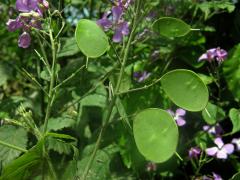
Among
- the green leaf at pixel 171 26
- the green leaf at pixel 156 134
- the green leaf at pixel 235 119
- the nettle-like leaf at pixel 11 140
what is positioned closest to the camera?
the green leaf at pixel 156 134

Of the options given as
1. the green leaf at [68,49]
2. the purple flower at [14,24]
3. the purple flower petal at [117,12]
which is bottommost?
the green leaf at [68,49]

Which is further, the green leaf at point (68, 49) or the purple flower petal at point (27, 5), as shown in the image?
the green leaf at point (68, 49)

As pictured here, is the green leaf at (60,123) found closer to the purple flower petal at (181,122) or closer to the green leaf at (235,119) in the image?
the purple flower petal at (181,122)

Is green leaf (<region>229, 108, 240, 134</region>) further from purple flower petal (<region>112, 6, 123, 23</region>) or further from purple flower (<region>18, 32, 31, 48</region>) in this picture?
purple flower (<region>18, 32, 31, 48</region>)

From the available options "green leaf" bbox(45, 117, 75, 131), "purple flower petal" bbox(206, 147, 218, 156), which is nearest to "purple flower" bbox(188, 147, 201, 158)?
"purple flower petal" bbox(206, 147, 218, 156)

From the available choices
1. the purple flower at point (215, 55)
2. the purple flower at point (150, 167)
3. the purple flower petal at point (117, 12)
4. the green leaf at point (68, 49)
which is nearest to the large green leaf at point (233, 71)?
the purple flower at point (215, 55)

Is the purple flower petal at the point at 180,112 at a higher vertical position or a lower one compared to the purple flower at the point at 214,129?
higher

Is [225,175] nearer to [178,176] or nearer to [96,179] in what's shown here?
[178,176]

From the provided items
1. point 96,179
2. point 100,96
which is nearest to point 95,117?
point 100,96
